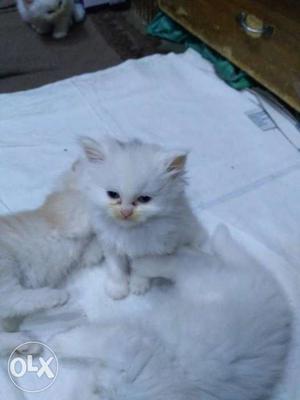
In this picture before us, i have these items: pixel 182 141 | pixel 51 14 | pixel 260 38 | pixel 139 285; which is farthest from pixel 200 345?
pixel 51 14

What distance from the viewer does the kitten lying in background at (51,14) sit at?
1791 millimetres

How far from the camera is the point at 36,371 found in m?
0.92

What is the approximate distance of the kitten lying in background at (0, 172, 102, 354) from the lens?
3.03 feet

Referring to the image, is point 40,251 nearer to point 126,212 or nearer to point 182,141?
point 126,212

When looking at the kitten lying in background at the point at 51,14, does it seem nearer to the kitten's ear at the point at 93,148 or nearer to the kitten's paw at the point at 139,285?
the kitten's ear at the point at 93,148

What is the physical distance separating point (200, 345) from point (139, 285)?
256 millimetres

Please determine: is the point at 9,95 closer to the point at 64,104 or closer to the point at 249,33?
the point at 64,104

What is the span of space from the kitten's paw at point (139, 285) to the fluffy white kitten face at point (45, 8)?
1.27 meters

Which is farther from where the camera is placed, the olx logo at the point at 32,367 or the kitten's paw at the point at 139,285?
the kitten's paw at the point at 139,285

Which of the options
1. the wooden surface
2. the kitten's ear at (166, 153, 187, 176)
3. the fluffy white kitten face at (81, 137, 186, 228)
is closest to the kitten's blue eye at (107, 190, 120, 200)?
the fluffy white kitten face at (81, 137, 186, 228)

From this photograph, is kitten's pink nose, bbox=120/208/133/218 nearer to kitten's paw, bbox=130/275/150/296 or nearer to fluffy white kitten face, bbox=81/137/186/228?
fluffy white kitten face, bbox=81/137/186/228

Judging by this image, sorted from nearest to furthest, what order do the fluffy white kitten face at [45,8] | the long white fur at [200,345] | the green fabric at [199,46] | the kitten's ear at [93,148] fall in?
1. the long white fur at [200,345]
2. the kitten's ear at [93,148]
3. the green fabric at [199,46]
4. the fluffy white kitten face at [45,8]

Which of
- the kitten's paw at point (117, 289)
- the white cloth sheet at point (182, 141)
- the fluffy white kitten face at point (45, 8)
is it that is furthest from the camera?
the fluffy white kitten face at point (45, 8)

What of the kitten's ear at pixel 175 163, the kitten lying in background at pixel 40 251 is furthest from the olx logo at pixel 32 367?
the kitten's ear at pixel 175 163
